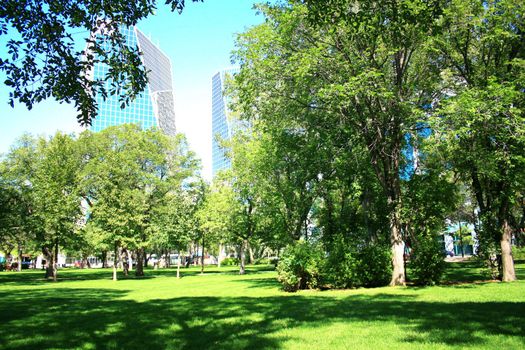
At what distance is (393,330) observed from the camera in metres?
7.82

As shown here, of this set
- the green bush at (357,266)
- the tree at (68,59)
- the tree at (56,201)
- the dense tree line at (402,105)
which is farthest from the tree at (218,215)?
the tree at (68,59)

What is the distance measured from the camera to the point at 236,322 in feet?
31.0

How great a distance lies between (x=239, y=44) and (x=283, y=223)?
41.8ft

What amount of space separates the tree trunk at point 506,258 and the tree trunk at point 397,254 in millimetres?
4587

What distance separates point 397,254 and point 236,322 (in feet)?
36.7

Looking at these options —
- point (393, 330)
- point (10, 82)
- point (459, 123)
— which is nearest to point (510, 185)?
point (459, 123)

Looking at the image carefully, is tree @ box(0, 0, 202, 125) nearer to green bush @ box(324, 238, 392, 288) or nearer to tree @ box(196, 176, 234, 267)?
green bush @ box(324, 238, 392, 288)

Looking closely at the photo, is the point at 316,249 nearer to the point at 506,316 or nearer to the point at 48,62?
the point at 506,316

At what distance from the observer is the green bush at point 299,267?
1789 cm

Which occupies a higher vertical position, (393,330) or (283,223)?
(283,223)

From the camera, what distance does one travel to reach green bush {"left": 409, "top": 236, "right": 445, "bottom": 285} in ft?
59.6

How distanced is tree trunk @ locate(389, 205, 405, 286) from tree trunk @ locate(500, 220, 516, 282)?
4587 mm

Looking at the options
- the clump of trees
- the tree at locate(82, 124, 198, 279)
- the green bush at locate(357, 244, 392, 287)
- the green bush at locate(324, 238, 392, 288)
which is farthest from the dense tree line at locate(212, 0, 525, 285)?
the clump of trees

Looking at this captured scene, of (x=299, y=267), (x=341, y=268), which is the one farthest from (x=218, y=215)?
(x=341, y=268)
